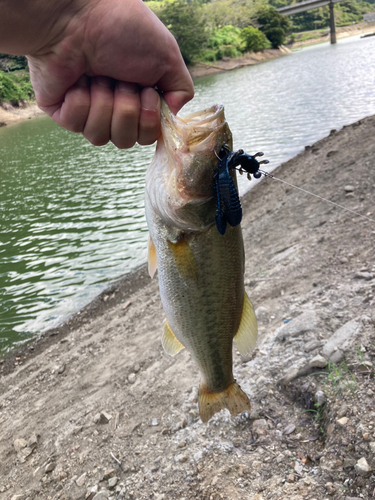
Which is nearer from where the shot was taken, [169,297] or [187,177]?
[187,177]

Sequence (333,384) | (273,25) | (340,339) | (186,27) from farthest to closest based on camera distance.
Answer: (273,25), (186,27), (340,339), (333,384)

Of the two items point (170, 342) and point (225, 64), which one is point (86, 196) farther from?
point (225, 64)

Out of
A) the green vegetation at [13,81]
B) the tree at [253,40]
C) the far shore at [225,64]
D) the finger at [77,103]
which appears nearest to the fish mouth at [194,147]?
the finger at [77,103]

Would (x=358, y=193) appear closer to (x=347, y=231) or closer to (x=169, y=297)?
(x=347, y=231)

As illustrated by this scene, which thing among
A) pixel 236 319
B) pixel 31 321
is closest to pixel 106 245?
pixel 31 321

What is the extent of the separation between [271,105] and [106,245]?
59.2ft

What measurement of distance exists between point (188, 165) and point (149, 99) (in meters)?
0.41

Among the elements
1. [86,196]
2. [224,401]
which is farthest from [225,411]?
[86,196]

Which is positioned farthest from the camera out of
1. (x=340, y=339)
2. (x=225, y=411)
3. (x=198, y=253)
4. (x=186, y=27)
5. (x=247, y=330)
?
(x=186, y=27)

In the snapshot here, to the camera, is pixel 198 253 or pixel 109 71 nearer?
pixel 109 71

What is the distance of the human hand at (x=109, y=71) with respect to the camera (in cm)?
180

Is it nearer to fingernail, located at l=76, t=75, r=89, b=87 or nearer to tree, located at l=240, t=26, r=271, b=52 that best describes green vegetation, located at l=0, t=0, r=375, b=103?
tree, located at l=240, t=26, r=271, b=52

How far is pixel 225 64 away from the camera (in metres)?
67.9

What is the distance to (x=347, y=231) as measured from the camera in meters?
5.99
